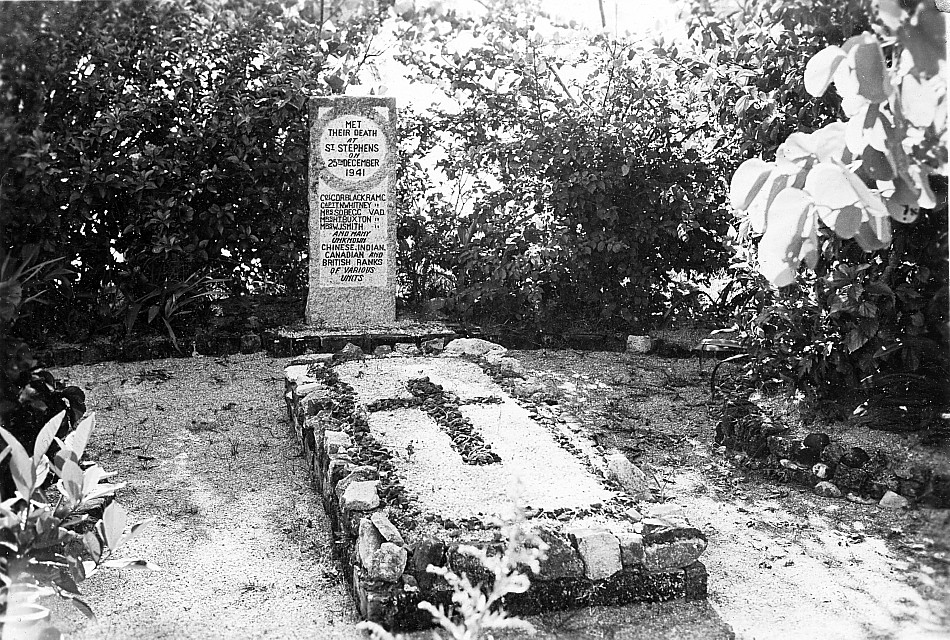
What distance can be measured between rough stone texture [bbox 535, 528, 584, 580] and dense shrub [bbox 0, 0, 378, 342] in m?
4.12

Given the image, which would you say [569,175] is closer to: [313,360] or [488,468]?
[313,360]

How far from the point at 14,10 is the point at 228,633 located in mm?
2594

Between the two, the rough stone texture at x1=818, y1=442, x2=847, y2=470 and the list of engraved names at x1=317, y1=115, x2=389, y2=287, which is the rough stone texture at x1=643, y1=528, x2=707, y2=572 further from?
the list of engraved names at x1=317, y1=115, x2=389, y2=287

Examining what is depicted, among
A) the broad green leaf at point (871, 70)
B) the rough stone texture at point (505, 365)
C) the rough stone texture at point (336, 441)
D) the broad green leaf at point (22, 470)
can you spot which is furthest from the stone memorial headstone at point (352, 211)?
the broad green leaf at point (871, 70)

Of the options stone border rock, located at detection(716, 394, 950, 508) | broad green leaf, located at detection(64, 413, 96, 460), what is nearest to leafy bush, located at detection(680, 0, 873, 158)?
stone border rock, located at detection(716, 394, 950, 508)

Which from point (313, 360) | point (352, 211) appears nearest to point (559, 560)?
point (313, 360)

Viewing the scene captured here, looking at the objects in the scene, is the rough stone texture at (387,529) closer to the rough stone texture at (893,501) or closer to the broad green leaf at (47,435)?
the broad green leaf at (47,435)

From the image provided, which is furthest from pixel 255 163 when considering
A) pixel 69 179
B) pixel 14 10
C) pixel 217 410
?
pixel 14 10

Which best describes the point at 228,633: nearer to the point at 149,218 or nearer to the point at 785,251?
the point at 785,251

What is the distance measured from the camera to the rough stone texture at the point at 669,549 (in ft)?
10.2

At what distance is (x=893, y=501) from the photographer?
392 cm

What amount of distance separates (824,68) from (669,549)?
1893mm

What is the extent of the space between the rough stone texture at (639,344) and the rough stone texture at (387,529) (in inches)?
146

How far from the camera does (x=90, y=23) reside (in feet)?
20.6
